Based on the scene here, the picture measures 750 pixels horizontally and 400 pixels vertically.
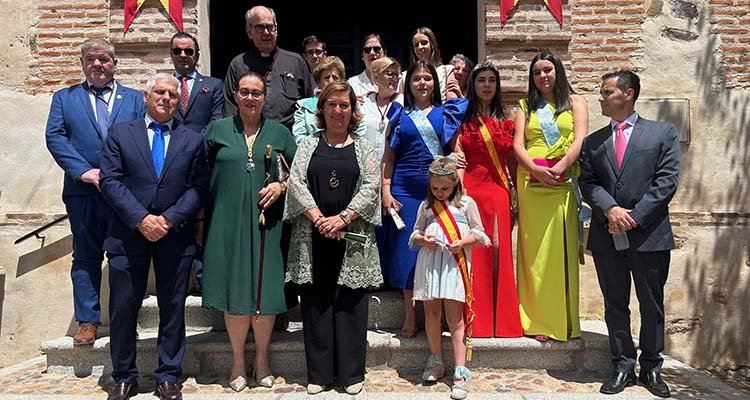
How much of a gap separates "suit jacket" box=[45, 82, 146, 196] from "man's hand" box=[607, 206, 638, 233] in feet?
11.5

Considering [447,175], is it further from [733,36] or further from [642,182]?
[733,36]

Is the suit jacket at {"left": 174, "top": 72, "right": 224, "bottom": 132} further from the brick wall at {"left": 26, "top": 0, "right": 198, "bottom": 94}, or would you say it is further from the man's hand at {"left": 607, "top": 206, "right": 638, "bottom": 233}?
the man's hand at {"left": 607, "top": 206, "right": 638, "bottom": 233}

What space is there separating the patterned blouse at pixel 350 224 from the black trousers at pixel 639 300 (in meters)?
1.59

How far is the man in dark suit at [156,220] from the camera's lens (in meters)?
4.01

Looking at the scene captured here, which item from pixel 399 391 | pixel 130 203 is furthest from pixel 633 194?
pixel 130 203

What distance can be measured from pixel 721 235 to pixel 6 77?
6.92m

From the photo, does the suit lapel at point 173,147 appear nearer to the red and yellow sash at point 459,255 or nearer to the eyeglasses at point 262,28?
the eyeglasses at point 262,28

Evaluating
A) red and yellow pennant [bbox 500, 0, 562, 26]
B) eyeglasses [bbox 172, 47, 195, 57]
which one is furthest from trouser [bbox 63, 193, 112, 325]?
red and yellow pennant [bbox 500, 0, 562, 26]

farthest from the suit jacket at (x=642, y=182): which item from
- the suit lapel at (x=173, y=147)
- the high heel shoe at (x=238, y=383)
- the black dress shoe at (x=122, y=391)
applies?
the black dress shoe at (x=122, y=391)

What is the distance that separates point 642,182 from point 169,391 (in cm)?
338

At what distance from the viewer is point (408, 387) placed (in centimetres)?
429

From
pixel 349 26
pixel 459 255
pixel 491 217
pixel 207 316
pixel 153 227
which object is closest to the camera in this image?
pixel 153 227

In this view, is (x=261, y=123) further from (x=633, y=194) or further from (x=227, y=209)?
(x=633, y=194)

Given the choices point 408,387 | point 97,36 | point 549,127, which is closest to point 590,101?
point 549,127
